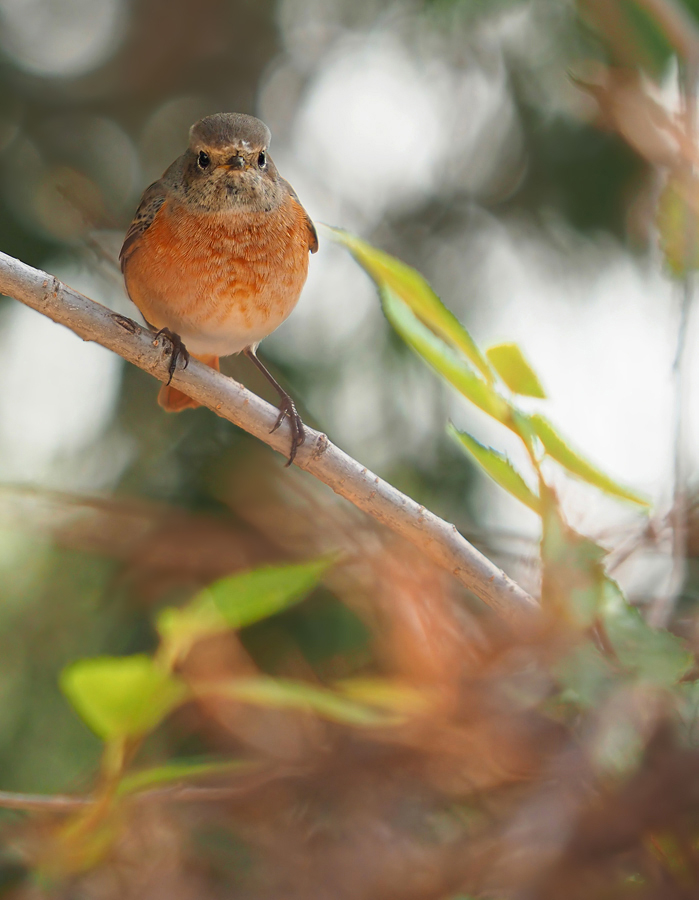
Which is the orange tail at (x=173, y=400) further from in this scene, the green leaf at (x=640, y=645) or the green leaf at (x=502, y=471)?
the green leaf at (x=640, y=645)

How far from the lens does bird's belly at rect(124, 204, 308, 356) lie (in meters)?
1.78

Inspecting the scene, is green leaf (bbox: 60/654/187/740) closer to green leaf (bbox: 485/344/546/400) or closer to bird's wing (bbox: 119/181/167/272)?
green leaf (bbox: 485/344/546/400)

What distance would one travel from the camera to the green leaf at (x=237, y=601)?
16.5 inches

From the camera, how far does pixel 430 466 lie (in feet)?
6.79

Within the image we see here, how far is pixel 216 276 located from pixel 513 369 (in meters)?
1.40

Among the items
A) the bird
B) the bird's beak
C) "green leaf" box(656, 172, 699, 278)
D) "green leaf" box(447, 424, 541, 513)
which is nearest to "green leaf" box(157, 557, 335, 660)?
"green leaf" box(447, 424, 541, 513)

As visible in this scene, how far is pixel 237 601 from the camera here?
0.43 m

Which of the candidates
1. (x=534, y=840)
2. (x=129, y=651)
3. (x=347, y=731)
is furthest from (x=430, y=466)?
(x=534, y=840)

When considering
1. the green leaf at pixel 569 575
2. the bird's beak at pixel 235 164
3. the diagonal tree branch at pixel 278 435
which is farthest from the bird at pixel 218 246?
the green leaf at pixel 569 575

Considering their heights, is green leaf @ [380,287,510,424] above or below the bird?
above

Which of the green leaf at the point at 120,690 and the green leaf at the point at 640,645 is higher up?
the green leaf at the point at 640,645

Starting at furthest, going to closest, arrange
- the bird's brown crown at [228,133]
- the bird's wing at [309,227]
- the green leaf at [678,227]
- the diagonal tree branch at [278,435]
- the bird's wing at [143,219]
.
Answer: the bird's wing at [309,227] < the bird's wing at [143,219] < the bird's brown crown at [228,133] < the diagonal tree branch at [278,435] < the green leaf at [678,227]

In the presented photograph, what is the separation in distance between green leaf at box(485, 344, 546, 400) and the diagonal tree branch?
0.92 feet

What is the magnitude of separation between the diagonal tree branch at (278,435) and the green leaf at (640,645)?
12.1 inches
